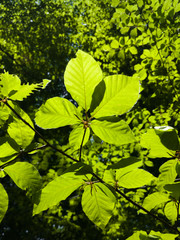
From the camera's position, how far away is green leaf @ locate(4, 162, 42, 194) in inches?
22.3

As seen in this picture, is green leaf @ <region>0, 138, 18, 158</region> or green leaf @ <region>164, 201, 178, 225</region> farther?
green leaf @ <region>164, 201, 178, 225</region>

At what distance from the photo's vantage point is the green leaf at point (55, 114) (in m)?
0.55

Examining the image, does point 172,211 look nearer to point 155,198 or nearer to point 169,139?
point 155,198

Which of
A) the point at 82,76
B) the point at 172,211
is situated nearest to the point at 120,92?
the point at 82,76

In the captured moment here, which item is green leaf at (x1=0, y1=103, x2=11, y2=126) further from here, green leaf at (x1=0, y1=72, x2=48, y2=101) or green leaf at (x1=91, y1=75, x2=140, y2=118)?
green leaf at (x1=91, y1=75, x2=140, y2=118)

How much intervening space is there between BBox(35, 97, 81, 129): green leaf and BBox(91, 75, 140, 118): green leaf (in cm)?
11

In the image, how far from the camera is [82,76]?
1.65ft

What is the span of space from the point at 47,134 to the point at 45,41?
13.3 feet

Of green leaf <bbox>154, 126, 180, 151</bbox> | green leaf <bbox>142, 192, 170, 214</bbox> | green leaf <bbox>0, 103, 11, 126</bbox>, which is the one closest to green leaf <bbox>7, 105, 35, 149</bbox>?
green leaf <bbox>0, 103, 11, 126</bbox>

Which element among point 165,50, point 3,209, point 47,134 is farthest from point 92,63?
point 47,134

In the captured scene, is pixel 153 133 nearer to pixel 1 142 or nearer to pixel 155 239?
pixel 155 239

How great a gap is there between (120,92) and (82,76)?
0.34 feet

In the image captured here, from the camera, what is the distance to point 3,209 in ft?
1.73

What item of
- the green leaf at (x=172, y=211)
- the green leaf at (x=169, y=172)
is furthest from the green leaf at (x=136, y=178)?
the green leaf at (x=172, y=211)
